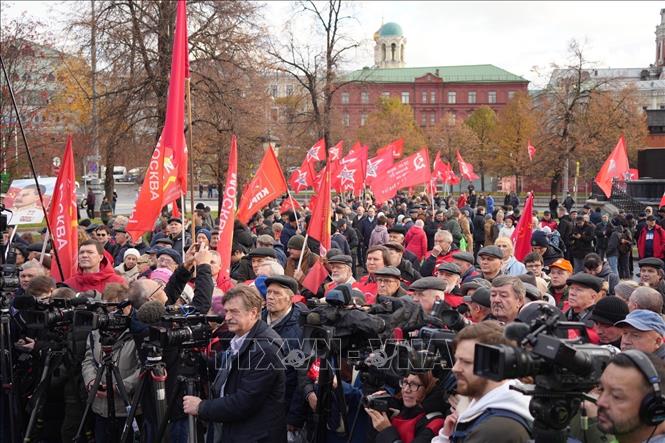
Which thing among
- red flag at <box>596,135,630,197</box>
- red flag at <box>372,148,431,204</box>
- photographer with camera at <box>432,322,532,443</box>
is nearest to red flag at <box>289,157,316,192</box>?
red flag at <box>372,148,431,204</box>

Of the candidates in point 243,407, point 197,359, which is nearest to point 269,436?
point 243,407

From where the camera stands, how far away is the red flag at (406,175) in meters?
19.1

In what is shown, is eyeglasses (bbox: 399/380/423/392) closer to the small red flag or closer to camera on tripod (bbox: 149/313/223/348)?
camera on tripod (bbox: 149/313/223/348)

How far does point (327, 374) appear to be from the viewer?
4.57 meters

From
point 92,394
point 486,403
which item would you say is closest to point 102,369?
point 92,394

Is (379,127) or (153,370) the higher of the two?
(379,127)

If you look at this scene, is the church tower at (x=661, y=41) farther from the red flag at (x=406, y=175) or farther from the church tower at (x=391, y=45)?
the red flag at (x=406, y=175)

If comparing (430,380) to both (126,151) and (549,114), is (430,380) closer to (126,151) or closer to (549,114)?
(126,151)

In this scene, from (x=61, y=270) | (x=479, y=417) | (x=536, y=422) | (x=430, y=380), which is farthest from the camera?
(x=61, y=270)

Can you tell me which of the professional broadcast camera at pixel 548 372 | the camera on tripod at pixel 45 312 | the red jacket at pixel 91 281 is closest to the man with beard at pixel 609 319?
the professional broadcast camera at pixel 548 372

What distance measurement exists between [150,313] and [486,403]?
2.62 metres

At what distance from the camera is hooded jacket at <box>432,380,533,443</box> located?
10.2ft

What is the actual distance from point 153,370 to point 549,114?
152 ft

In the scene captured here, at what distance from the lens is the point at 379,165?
2138 centimetres
